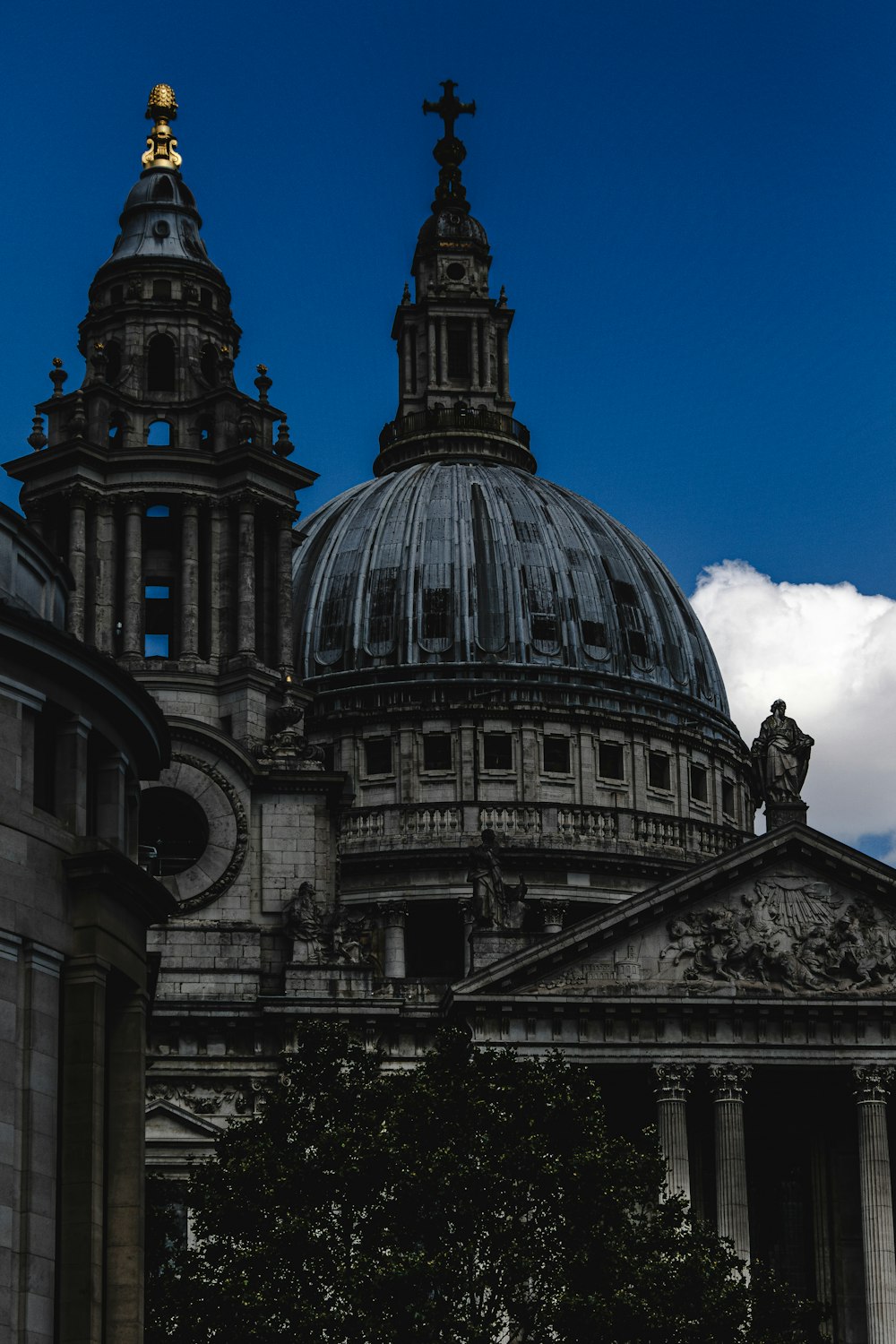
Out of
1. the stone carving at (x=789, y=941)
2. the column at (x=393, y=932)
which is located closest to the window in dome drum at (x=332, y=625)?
the column at (x=393, y=932)

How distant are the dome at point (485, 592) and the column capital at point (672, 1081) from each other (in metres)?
32.2

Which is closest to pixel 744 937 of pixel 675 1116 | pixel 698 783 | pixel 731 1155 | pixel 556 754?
pixel 675 1116

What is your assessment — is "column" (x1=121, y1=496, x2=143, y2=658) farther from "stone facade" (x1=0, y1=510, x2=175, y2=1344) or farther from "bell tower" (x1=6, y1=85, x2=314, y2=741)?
"stone facade" (x1=0, y1=510, x2=175, y2=1344)

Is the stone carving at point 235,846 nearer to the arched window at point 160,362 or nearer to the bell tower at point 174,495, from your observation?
the bell tower at point 174,495

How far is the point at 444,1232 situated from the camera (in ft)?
214

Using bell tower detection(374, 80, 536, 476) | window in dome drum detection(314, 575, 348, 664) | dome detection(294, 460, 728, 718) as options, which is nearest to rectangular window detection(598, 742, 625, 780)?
dome detection(294, 460, 728, 718)

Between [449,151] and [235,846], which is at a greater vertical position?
[449,151]

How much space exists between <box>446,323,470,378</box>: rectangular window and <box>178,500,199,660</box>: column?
1484 inches

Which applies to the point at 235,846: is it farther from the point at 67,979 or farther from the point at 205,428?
the point at 67,979

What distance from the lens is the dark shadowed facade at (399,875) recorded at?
88688 millimetres

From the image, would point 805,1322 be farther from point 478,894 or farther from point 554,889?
point 554,889

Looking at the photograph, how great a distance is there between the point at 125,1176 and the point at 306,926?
37176 mm

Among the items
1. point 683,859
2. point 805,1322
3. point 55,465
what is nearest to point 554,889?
point 683,859

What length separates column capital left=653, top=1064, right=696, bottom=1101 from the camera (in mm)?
88500
